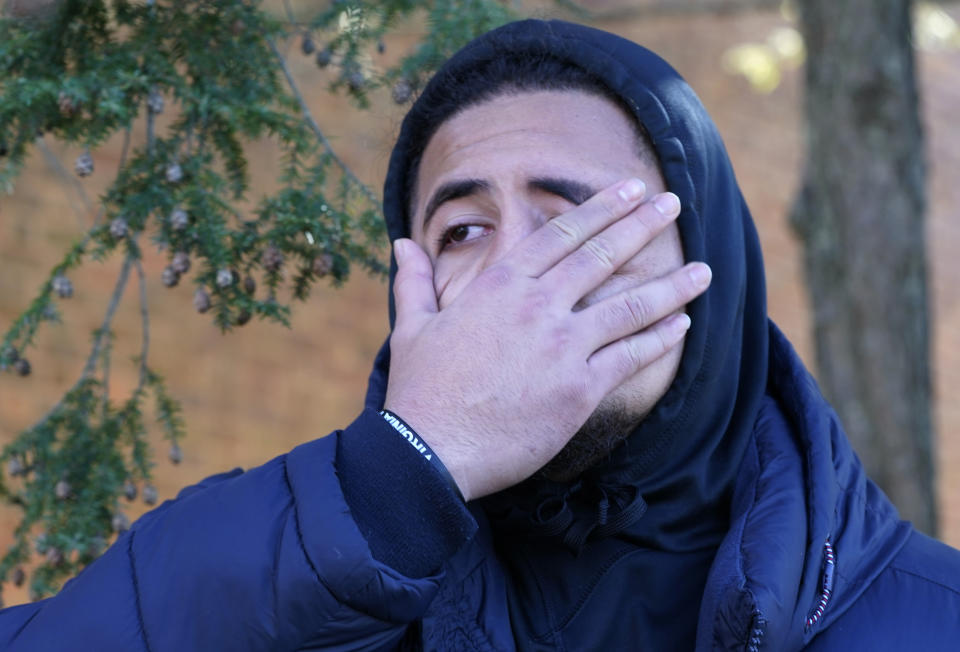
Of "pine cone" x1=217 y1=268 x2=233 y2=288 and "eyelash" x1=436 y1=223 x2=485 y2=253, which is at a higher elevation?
"eyelash" x1=436 y1=223 x2=485 y2=253

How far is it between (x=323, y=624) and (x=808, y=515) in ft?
2.60

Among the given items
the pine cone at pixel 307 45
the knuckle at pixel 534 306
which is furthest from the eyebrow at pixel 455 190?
the pine cone at pixel 307 45

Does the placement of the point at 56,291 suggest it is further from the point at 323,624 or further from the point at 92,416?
the point at 323,624

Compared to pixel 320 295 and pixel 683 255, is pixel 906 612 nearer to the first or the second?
pixel 683 255

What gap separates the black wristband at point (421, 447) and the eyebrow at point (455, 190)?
0.54 metres

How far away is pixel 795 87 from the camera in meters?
8.88

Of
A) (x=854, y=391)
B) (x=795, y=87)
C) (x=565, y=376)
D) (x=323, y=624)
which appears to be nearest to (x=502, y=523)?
(x=565, y=376)

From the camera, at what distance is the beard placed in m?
1.78

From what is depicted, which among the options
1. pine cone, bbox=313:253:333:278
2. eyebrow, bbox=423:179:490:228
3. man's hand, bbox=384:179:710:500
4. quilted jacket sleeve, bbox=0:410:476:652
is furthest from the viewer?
pine cone, bbox=313:253:333:278

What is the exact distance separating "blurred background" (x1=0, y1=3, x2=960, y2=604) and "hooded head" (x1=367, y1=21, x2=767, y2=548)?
2.11 metres

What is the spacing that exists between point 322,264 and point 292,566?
0.97 meters

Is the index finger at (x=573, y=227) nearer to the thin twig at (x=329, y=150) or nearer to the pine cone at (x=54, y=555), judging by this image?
the thin twig at (x=329, y=150)

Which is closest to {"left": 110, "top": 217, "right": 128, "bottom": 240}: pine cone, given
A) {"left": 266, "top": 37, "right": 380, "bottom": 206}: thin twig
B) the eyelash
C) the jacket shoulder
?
{"left": 266, "top": 37, "right": 380, "bottom": 206}: thin twig

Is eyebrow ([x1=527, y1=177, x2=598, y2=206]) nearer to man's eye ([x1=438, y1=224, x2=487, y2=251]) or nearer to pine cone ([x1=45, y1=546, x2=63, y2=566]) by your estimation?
man's eye ([x1=438, y1=224, x2=487, y2=251])
